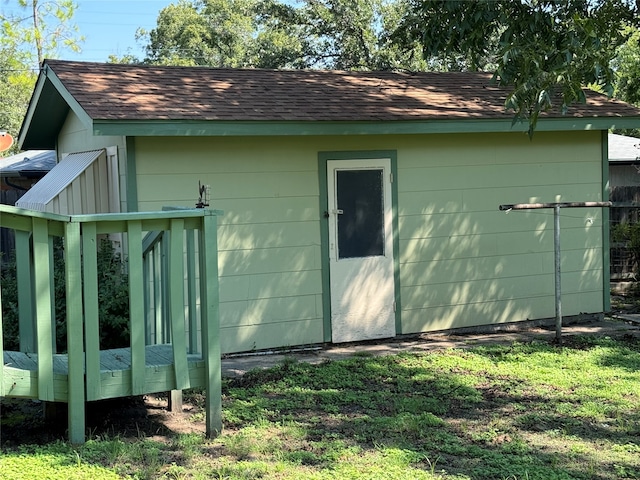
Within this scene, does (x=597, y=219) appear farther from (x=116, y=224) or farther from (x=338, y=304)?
(x=116, y=224)

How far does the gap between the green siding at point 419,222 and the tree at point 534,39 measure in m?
0.84

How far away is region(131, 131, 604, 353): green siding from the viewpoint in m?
7.78

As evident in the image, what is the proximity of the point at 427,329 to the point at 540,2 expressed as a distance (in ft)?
12.3

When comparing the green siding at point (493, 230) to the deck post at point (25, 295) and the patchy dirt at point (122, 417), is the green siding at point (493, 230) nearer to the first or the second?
the patchy dirt at point (122, 417)

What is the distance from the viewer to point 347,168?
8.29m

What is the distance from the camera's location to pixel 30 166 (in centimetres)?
1380

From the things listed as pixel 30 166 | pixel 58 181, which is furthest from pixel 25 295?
pixel 30 166

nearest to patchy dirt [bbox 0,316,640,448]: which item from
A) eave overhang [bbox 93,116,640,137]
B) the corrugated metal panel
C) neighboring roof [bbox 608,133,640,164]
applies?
eave overhang [bbox 93,116,640,137]

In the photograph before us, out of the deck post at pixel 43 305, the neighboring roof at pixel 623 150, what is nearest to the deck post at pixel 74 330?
the deck post at pixel 43 305

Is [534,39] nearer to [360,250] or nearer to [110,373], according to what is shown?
[360,250]

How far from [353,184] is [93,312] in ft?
13.8

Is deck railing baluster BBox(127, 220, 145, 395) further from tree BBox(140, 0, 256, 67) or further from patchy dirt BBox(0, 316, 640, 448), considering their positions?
tree BBox(140, 0, 256, 67)

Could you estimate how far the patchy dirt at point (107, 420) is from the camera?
201 inches

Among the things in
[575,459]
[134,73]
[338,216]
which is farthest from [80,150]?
[575,459]
